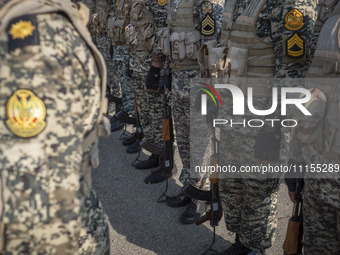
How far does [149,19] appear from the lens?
4.61 m

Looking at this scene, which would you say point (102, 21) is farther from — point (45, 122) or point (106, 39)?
point (45, 122)

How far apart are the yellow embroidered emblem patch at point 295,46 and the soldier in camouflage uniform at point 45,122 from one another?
1415mm

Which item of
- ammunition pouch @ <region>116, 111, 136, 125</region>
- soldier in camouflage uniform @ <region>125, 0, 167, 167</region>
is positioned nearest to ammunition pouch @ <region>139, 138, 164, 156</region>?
soldier in camouflage uniform @ <region>125, 0, 167, 167</region>

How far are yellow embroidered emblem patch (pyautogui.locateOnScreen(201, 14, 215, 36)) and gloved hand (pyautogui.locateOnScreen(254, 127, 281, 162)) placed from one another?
1.19 metres

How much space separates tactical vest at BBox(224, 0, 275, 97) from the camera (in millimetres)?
2514

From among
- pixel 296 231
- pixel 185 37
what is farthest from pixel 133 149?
pixel 296 231

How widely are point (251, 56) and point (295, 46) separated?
313 mm

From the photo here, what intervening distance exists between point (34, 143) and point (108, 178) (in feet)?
10.9

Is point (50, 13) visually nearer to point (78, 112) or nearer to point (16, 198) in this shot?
point (78, 112)

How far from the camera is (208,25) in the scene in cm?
335

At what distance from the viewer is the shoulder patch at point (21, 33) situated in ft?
4.07

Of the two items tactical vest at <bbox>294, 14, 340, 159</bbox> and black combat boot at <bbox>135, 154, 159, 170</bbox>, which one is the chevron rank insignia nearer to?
tactical vest at <bbox>294, 14, 340, 159</bbox>

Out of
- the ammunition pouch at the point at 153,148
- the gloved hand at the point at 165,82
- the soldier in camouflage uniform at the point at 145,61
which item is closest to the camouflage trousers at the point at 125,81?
the soldier in camouflage uniform at the point at 145,61

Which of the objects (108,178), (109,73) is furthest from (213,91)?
(109,73)
